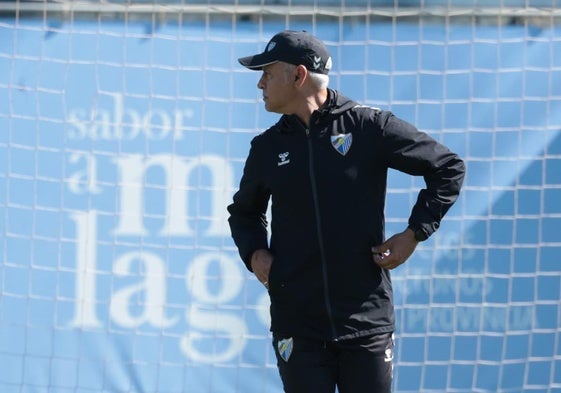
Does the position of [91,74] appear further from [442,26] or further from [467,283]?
[467,283]

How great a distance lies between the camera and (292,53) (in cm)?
381

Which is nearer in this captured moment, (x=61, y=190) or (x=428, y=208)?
(x=428, y=208)

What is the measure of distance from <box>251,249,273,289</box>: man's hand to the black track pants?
0.74 feet

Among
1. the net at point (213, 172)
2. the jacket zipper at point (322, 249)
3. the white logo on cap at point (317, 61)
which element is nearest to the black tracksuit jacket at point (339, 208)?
the jacket zipper at point (322, 249)

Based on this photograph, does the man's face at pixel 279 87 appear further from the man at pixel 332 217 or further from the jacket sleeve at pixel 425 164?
the jacket sleeve at pixel 425 164

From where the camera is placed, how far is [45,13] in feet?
18.7

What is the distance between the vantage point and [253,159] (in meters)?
3.93

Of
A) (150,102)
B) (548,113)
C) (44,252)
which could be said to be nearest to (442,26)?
(548,113)

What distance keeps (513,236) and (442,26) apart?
3.66 feet

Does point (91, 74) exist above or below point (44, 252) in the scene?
above

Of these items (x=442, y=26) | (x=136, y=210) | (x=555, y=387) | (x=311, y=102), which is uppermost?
(x=442, y=26)

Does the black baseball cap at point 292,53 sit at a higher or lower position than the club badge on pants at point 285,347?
higher

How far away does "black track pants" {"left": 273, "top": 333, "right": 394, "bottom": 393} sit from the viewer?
377 cm

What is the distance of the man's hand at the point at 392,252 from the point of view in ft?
12.3
